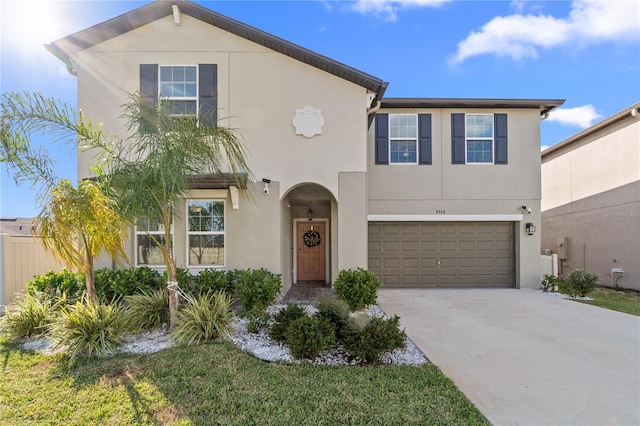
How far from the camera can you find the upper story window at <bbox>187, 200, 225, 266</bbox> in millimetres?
8312

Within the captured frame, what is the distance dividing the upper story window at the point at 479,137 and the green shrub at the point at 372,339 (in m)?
8.31

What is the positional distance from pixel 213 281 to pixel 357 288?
129 inches

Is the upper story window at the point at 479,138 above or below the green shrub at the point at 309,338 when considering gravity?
above

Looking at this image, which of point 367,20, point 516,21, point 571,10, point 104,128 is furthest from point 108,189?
point 571,10

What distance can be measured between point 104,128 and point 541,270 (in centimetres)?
1395

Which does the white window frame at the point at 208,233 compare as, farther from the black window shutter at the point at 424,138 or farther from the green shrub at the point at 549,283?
the green shrub at the point at 549,283

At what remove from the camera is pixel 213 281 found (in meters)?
7.32

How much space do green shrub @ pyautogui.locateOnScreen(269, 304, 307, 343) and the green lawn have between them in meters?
0.64

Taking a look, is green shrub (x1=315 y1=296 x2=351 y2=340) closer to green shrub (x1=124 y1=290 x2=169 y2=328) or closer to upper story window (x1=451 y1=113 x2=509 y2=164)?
green shrub (x1=124 y1=290 x2=169 y2=328)

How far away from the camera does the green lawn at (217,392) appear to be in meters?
3.23

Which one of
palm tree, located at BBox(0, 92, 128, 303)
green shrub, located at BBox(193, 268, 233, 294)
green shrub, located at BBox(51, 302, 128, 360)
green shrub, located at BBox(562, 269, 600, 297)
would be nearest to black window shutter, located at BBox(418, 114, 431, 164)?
green shrub, located at BBox(562, 269, 600, 297)

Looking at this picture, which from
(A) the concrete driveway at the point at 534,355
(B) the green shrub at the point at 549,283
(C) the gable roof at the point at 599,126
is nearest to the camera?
(A) the concrete driveway at the point at 534,355

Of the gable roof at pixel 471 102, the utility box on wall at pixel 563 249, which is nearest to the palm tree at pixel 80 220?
the gable roof at pixel 471 102

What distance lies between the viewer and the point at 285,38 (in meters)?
8.04
